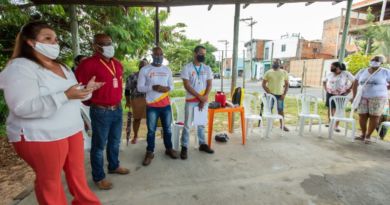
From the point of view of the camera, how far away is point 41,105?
4.99 feet

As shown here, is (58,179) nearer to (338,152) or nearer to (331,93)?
(338,152)

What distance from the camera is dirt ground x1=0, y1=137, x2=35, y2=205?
2.66 metres

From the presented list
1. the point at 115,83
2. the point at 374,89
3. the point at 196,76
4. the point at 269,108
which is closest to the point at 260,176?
the point at 196,76

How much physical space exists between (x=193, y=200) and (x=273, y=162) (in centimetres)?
154

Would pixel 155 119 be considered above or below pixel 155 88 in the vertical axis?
below

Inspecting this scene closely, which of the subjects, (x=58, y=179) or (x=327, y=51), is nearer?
(x=58, y=179)

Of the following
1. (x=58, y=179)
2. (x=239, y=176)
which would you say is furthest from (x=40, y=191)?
(x=239, y=176)

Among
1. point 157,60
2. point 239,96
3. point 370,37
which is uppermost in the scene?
point 370,37

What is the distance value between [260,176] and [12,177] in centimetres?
318

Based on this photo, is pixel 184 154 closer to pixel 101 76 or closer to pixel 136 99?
pixel 136 99

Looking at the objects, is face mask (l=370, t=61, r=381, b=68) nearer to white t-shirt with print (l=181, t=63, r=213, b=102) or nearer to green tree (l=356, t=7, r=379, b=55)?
white t-shirt with print (l=181, t=63, r=213, b=102)

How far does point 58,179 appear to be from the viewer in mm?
1737

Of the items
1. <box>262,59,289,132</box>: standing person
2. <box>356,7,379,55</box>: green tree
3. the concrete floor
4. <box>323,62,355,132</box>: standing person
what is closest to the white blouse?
the concrete floor

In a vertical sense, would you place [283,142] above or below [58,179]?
A: below
